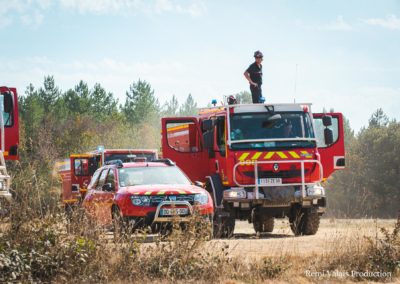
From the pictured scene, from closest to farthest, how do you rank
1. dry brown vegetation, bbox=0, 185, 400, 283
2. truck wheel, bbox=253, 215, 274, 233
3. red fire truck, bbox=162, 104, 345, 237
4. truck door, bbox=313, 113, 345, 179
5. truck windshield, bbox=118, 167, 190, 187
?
dry brown vegetation, bbox=0, 185, 400, 283 → truck windshield, bbox=118, 167, 190, 187 → red fire truck, bbox=162, 104, 345, 237 → truck wheel, bbox=253, 215, 274, 233 → truck door, bbox=313, 113, 345, 179

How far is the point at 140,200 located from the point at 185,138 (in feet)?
16.9

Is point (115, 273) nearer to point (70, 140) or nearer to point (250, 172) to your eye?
point (250, 172)

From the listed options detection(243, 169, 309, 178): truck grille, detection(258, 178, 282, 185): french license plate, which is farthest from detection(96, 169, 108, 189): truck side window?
detection(258, 178, 282, 185): french license plate

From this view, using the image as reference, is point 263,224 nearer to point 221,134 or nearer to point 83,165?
point 221,134

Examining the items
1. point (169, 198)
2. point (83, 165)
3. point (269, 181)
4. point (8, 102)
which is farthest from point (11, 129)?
point (83, 165)

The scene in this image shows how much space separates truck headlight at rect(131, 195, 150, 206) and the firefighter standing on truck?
521cm

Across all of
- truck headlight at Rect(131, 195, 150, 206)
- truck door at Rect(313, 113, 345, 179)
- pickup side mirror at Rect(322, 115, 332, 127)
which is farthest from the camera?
truck door at Rect(313, 113, 345, 179)

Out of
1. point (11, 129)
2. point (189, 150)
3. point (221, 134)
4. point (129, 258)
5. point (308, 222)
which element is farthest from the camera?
point (189, 150)

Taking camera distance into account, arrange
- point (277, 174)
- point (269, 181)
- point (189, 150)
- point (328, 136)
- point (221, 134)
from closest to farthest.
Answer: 1. point (269, 181)
2. point (277, 174)
3. point (221, 134)
4. point (328, 136)
5. point (189, 150)

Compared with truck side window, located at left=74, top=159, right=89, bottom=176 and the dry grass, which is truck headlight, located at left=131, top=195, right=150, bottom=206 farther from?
truck side window, located at left=74, top=159, right=89, bottom=176

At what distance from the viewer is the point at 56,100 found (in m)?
108

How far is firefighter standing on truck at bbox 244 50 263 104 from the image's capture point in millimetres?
21094

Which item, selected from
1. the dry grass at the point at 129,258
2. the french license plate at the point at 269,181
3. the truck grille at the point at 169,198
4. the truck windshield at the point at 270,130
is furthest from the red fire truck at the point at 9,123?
the dry grass at the point at 129,258

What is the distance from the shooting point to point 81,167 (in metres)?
34.9
